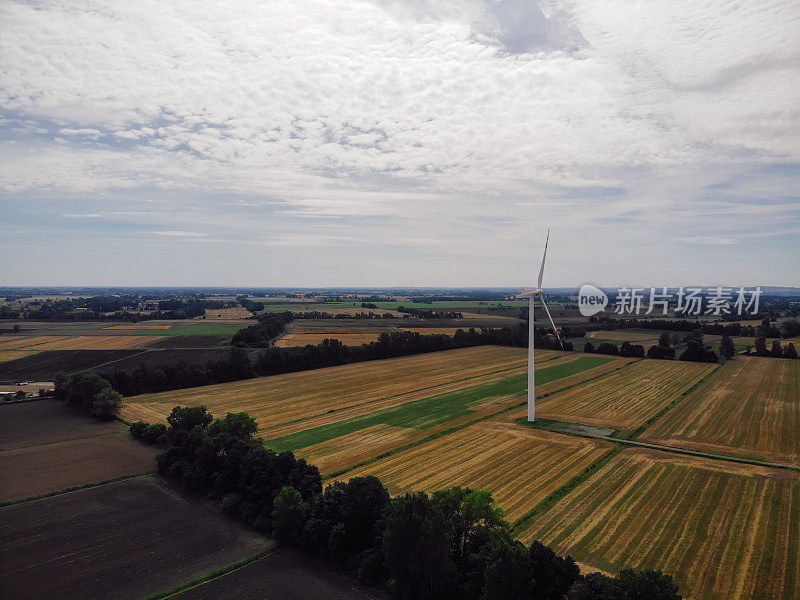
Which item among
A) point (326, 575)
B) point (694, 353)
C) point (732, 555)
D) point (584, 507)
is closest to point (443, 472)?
point (584, 507)

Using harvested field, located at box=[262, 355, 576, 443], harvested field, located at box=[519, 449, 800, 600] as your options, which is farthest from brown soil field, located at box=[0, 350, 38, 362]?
harvested field, located at box=[519, 449, 800, 600]

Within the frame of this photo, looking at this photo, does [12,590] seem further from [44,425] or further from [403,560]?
[44,425]

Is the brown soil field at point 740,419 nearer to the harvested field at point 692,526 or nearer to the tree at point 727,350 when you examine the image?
the harvested field at point 692,526

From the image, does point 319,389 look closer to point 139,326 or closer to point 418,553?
point 418,553

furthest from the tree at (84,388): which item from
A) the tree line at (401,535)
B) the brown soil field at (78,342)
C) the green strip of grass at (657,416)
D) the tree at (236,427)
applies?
the green strip of grass at (657,416)

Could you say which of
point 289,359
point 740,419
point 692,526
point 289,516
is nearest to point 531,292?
point 692,526

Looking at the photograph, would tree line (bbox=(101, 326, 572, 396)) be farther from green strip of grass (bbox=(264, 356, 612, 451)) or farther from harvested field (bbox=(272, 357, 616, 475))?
harvested field (bbox=(272, 357, 616, 475))

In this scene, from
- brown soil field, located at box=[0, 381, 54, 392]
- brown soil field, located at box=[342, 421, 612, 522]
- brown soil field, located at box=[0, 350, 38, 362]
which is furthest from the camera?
brown soil field, located at box=[0, 350, 38, 362]
